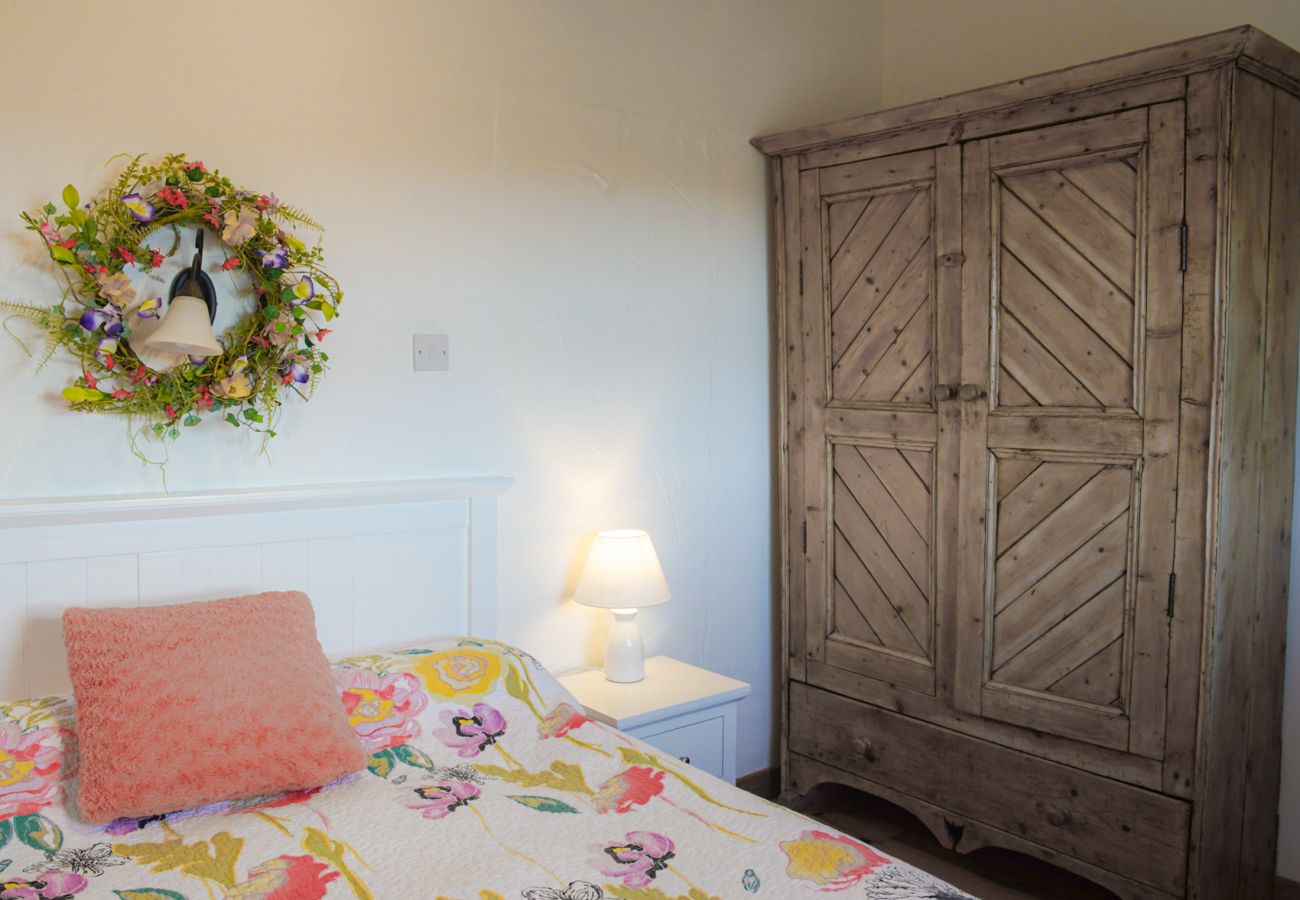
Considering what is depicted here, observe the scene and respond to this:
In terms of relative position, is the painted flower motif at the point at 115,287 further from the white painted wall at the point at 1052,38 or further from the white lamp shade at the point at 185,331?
the white painted wall at the point at 1052,38

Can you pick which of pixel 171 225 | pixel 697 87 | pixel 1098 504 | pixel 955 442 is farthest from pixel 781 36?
pixel 171 225

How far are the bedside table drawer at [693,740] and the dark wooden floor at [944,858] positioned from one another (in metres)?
0.57

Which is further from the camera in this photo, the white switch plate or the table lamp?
the table lamp

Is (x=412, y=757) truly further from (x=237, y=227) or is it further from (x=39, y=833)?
(x=237, y=227)

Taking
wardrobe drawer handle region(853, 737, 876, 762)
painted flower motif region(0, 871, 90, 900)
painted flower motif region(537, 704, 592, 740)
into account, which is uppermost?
painted flower motif region(537, 704, 592, 740)

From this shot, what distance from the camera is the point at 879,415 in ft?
9.01

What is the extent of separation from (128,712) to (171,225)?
95 centimetres

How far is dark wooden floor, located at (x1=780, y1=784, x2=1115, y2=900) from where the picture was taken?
2.57 meters

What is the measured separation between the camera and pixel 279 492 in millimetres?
2182

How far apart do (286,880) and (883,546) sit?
1753 millimetres

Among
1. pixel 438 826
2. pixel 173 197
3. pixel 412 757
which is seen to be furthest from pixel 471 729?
pixel 173 197

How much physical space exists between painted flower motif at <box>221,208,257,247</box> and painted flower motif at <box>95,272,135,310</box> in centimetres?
21

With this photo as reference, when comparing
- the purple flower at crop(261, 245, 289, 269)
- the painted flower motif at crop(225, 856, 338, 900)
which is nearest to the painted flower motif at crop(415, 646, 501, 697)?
the painted flower motif at crop(225, 856, 338, 900)

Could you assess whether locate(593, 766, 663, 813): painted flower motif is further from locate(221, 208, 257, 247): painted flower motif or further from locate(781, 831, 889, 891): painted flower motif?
locate(221, 208, 257, 247): painted flower motif
